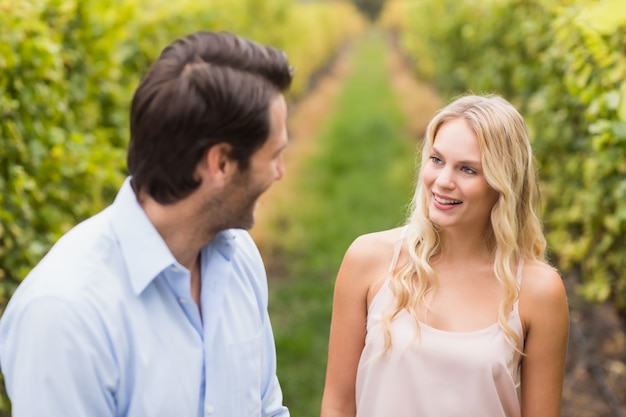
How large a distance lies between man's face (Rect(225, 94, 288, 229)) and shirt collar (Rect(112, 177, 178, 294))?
0.18m

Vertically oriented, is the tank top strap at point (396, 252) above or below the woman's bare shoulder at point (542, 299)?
above

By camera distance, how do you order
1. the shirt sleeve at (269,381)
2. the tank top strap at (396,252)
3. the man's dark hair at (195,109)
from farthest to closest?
the tank top strap at (396,252), the shirt sleeve at (269,381), the man's dark hair at (195,109)

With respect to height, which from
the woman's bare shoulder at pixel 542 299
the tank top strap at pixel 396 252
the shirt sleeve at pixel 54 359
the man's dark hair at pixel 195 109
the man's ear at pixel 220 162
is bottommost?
the woman's bare shoulder at pixel 542 299

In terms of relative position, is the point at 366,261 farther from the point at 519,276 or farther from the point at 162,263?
the point at 162,263

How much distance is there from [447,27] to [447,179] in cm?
938

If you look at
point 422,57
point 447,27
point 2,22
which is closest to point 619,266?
point 2,22

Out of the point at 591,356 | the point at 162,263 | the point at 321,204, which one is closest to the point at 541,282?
the point at 162,263

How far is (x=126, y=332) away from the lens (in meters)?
1.73

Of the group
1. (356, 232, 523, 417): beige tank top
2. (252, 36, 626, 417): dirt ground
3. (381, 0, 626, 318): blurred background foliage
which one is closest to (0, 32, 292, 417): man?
(356, 232, 523, 417): beige tank top

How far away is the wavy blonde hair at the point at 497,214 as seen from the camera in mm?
2441

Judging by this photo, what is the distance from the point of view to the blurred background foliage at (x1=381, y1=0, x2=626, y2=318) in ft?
11.2

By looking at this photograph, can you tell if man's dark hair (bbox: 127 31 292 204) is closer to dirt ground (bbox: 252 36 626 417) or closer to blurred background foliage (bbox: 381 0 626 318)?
blurred background foliage (bbox: 381 0 626 318)

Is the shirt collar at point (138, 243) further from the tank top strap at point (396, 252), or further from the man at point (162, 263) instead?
the tank top strap at point (396, 252)

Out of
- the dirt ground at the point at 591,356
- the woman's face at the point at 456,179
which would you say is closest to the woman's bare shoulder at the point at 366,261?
the woman's face at the point at 456,179
